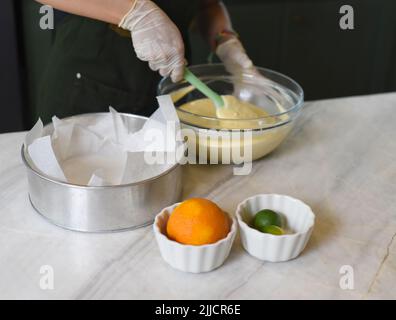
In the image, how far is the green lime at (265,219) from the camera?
0.88 m

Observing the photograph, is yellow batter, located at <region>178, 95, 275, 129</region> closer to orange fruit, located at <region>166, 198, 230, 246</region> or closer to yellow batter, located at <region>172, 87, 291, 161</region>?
yellow batter, located at <region>172, 87, 291, 161</region>

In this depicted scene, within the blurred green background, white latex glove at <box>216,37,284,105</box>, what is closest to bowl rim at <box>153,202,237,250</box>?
white latex glove at <box>216,37,284,105</box>

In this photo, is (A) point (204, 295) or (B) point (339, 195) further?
(B) point (339, 195)

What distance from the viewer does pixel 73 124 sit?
3.42 feet

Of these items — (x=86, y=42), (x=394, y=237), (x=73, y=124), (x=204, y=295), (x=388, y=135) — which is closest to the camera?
(x=204, y=295)

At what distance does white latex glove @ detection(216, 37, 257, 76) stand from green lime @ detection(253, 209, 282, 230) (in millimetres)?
508

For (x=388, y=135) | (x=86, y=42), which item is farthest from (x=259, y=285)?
(x=86, y=42)

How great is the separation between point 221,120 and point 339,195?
10.1 inches

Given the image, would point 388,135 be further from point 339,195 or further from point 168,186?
point 168,186

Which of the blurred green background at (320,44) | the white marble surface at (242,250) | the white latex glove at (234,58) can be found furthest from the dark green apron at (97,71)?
the blurred green background at (320,44)

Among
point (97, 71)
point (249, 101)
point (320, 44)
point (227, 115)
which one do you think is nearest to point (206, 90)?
point (227, 115)

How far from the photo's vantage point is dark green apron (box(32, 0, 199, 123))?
138 centimetres

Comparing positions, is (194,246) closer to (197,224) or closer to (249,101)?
(197,224)

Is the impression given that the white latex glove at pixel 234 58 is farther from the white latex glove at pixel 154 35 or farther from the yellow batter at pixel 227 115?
the white latex glove at pixel 154 35
